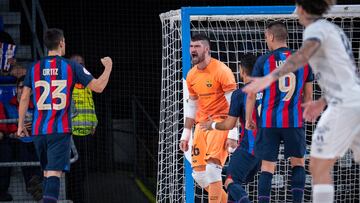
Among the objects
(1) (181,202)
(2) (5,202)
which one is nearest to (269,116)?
(1) (181,202)

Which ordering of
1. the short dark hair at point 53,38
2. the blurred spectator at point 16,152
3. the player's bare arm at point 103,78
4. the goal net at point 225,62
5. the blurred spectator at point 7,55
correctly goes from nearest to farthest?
the player's bare arm at point 103,78 < the short dark hair at point 53,38 < the goal net at point 225,62 < the blurred spectator at point 16,152 < the blurred spectator at point 7,55

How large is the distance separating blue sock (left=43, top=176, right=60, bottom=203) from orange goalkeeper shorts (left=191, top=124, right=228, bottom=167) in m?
1.76

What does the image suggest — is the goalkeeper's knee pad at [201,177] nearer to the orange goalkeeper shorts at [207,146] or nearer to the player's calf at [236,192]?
the orange goalkeeper shorts at [207,146]

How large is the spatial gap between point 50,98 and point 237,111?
1874 millimetres

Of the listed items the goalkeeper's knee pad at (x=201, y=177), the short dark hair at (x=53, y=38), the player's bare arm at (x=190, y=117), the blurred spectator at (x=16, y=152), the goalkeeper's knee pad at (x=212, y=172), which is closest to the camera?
the short dark hair at (x=53, y=38)

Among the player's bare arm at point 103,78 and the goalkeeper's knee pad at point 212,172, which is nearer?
the player's bare arm at point 103,78

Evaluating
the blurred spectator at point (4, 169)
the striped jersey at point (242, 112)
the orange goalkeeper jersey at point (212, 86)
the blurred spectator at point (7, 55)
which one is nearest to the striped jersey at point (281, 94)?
the striped jersey at point (242, 112)

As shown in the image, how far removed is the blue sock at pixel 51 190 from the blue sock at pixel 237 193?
1726 millimetres

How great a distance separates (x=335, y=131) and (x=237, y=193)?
2.42 metres

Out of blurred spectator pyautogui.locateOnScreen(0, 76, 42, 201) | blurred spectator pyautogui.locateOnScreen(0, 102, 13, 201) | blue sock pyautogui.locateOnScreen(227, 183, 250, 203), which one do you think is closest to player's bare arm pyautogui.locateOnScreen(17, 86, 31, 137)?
blue sock pyautogui.locateOnScreen(227, 183, 250, 203)

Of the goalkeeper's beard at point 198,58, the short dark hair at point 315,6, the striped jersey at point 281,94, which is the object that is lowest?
the striped jersey at point 281,94

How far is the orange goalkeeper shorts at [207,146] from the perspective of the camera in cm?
966

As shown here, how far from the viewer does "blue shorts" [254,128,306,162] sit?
337 inches

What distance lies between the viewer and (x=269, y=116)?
858cm
